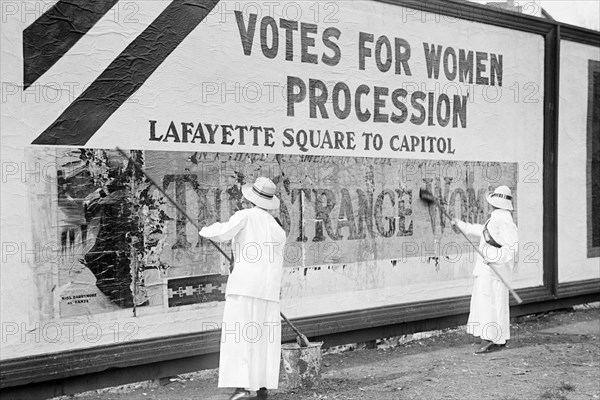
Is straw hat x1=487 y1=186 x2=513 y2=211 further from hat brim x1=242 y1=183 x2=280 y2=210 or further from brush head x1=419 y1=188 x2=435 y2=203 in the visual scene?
hat brim x1=242 y1=183 x2=280 y2=210

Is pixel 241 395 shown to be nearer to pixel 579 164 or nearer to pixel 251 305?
pixel 251 305

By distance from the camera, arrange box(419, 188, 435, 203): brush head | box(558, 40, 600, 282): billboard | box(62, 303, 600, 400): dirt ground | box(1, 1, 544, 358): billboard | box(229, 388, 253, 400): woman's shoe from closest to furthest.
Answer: box(1, 1, 544, 358): billboard → box(229, 388, 253, 400): woman's shoe → box(62, 303, 600, 400): dirt ground → box(419, 188, 435, 203): brush head → box(558, 40, 600, 282): billboard

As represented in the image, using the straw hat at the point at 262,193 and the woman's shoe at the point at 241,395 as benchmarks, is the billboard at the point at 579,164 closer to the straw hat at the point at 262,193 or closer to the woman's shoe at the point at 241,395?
the straw hat at the point at 262,193

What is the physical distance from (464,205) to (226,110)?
3.96 meters

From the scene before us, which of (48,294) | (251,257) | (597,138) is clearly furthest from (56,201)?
(597,138)

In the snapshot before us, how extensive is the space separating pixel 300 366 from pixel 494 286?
3.11 meters

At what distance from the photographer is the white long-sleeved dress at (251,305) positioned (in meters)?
6.63

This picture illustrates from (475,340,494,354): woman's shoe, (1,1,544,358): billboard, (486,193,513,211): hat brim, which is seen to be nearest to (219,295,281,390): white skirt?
(1,1,544,358): billboard

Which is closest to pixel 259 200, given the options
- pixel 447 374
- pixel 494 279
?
pixel 447 374

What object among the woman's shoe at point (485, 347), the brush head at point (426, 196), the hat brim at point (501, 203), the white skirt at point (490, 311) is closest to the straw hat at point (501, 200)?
the hat brim at point (501, 203)

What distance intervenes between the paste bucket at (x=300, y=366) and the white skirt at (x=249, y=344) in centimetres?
42

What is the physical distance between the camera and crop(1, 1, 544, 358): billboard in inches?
259

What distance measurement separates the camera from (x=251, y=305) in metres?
6.78

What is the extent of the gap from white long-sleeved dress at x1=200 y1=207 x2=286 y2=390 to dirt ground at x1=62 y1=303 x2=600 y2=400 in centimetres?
57
